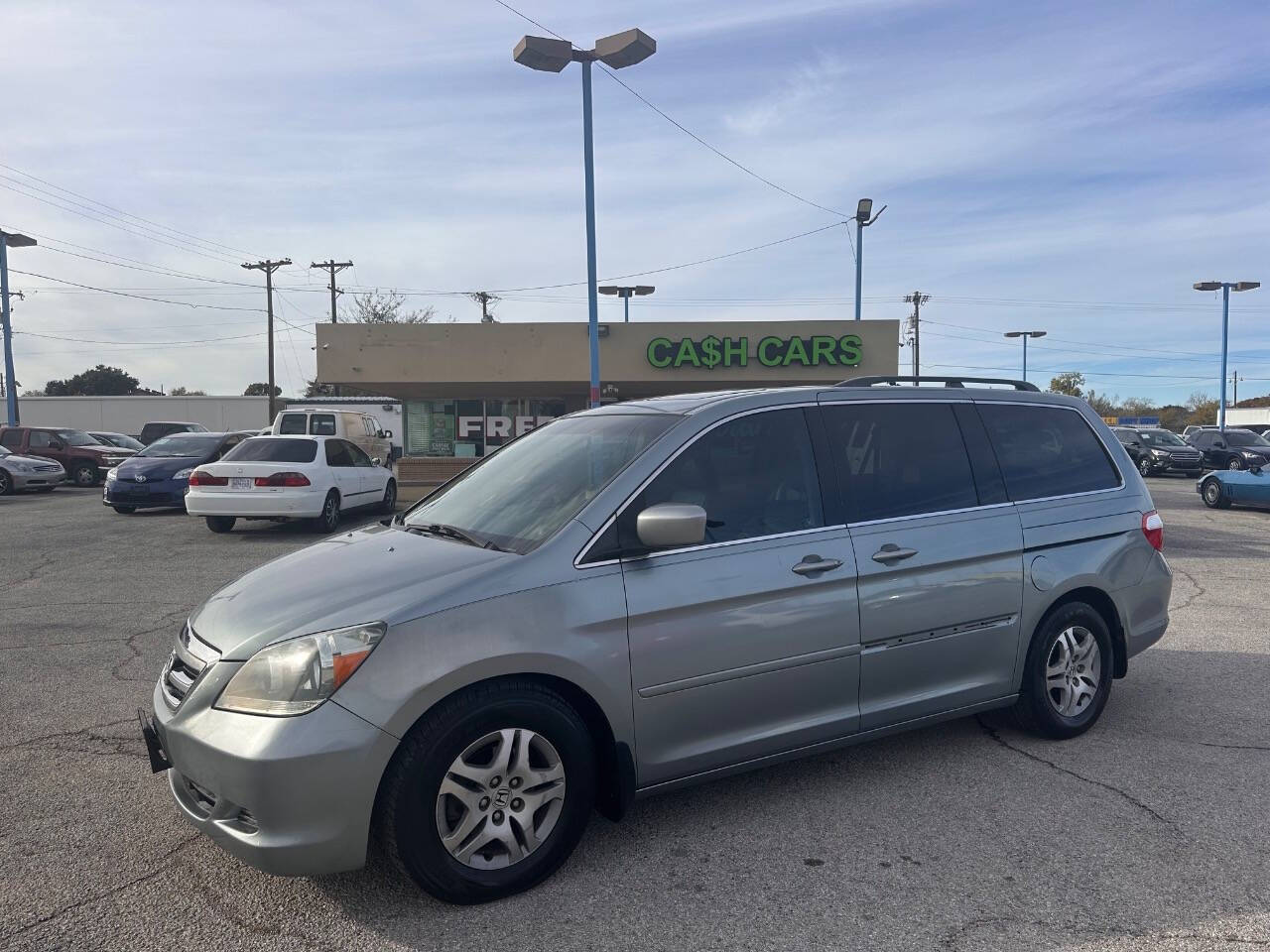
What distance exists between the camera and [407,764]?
2.98m

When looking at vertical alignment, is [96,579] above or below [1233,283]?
below

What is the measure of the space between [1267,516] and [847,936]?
17771 millimetres

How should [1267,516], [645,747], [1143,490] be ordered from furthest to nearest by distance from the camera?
[1267,516] < [1143,490] < [645,747]

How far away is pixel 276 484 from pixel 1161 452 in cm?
2896

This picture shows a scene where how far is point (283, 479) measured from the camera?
13.1 m

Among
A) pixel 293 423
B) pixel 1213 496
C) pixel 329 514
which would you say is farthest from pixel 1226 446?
pixel 329 514

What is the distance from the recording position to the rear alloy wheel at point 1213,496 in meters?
18.2

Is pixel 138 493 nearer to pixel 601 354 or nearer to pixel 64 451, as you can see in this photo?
pixel 64 451

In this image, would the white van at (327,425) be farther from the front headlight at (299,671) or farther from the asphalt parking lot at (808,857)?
the front headlight at (299,671)

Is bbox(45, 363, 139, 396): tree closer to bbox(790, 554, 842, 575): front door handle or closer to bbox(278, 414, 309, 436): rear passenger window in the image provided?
bbox(278, 414, 309, 436): rear passenger window

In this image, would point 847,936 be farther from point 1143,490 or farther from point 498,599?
point 1143,490

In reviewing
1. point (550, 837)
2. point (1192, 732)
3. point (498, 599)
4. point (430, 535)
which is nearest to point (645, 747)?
point (550, 837)

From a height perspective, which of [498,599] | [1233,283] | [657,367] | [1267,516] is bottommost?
[1267,516]

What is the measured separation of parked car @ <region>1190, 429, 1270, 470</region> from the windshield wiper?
31661 millimetres
